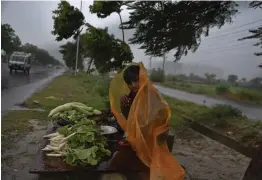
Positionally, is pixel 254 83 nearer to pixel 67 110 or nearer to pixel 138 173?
pixel 67 110

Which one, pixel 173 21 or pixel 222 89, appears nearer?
pixel 173 21

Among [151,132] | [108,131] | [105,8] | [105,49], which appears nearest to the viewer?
[151,132]

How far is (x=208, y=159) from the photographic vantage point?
5.65 m

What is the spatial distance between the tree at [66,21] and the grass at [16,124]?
2.15m

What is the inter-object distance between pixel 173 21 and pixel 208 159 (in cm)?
278

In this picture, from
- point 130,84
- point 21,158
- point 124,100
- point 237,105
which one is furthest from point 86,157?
point 237,105

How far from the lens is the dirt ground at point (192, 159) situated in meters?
4.29

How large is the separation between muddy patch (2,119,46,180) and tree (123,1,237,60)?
284cm

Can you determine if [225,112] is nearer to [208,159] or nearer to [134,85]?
[208,159]

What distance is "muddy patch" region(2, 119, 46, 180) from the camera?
3.97 metres

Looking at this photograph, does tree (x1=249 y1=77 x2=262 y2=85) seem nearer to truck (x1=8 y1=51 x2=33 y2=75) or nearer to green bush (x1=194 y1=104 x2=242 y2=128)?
green bush (x1=194 y1=104 x2=242 y2=128)

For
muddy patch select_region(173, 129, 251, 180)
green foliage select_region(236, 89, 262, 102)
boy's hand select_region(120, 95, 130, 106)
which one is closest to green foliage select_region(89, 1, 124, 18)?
muddy patch select_region(173, 129, 251, 180)

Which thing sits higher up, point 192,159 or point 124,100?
point 124,100

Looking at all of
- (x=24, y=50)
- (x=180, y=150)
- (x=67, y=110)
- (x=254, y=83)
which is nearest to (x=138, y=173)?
(x=67, y=110)
